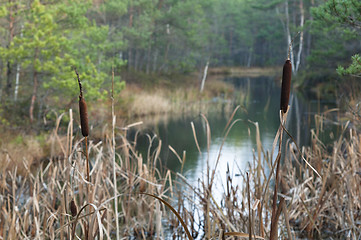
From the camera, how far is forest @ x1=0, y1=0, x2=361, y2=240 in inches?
92.7

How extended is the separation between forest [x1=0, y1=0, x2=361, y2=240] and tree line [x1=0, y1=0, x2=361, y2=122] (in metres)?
0.05

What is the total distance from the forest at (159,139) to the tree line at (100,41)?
0.05 m

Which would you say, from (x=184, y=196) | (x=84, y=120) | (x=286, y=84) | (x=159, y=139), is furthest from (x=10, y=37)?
(x=286, y=84)

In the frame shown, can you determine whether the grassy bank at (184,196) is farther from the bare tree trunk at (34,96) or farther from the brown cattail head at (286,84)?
the bare tree trunk at (34,96)

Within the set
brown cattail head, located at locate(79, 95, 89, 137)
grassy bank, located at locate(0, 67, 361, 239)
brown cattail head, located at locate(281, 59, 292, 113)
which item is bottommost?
grassy bank, located at locate(0, 67, 361, 239)

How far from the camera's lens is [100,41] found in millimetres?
13844

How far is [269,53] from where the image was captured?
4691 cm

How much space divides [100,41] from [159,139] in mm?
10029

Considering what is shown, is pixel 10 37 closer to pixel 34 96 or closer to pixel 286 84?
pixel 34 96

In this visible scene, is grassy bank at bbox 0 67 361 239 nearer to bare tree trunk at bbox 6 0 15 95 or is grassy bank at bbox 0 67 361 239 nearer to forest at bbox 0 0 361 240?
forest at bbox 0 0 361 240

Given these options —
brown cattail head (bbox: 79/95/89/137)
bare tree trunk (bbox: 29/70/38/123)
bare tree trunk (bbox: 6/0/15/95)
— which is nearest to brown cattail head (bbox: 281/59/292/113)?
brown cattail head (bbox: 79/95/89/137)

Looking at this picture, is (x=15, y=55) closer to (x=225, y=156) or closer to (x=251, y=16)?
(x=225, y=156)

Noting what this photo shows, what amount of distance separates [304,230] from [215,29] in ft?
138

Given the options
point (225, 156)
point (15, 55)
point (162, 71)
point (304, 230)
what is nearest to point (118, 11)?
point (162, 71)
